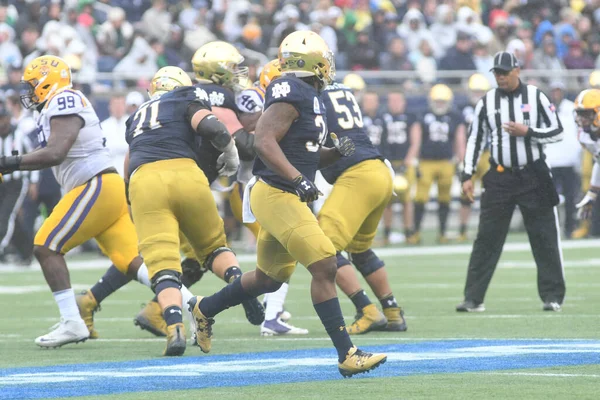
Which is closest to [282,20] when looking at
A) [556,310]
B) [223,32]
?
[223,32]

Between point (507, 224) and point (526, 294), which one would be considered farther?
point (526, 294)

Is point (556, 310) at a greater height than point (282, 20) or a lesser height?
lesser

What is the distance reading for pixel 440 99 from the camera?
19.5 m

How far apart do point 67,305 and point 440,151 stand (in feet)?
36.8

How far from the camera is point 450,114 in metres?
19.7

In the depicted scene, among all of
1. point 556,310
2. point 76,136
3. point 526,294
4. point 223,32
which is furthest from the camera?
point 223,32

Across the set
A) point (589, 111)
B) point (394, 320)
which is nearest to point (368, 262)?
point (394, 320)

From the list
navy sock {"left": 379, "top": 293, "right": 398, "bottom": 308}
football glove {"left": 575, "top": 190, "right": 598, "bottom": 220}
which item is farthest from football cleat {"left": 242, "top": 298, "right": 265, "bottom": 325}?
football glove {"left": 575, "top": 190, "right": 598, "bottom": 220}

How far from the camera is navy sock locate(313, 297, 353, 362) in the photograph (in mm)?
6922

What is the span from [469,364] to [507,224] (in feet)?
12.5

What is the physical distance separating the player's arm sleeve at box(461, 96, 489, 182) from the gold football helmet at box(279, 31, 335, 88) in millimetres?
3553

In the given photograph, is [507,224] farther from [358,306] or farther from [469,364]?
[469,364]

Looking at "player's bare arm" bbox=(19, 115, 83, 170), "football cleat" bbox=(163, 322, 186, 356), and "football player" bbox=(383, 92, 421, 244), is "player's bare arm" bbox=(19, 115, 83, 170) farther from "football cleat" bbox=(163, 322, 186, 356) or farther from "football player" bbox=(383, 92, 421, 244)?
"football player" bbox=(383, 92, 421, 244)

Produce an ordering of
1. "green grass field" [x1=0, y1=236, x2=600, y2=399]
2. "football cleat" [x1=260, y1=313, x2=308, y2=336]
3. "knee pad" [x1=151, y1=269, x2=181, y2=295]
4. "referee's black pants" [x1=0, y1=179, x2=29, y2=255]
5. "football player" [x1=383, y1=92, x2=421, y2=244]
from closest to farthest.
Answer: "green grass field" [x1=0, y1=236, x2=600, y2=399] → "knee pad" [x1=151, y1=269, x2=181, y2=295] → "football cleat" [x1=260, y1=313, x2=308, y2=336] → "referee's black pants" [x1=0, y1=179, x2=29, y2=255] → "football player" [x1=383, y1=92, x2=421, y2=244]
